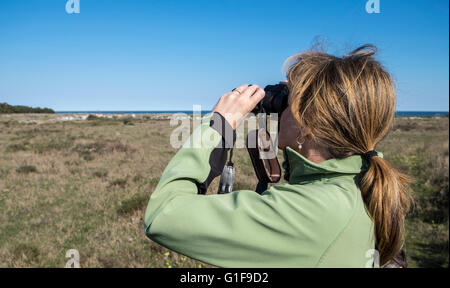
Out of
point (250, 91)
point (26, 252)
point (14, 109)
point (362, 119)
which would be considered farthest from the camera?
point (14, 109)

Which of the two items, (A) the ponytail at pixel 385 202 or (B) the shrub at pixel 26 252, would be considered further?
(B) the shrub at pixel 26 252

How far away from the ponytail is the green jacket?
0.10ft

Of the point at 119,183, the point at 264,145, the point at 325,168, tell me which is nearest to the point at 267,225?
the point at 325,168

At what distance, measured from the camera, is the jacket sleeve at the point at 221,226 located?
80cm

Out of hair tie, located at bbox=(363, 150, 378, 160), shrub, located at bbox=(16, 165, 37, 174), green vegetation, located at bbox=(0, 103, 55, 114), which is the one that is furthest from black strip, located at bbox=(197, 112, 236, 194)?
green vegetation, located at bbox=(0, 103, 55, 114)

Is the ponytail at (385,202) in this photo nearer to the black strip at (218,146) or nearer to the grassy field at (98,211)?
the black strip at (218,146)

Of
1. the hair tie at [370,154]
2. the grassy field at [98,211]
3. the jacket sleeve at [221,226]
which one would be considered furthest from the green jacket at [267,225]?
the grassy field at [98,211]

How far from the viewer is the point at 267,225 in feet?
2.61

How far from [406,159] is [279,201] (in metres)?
11.6

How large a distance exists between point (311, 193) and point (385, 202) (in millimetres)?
247

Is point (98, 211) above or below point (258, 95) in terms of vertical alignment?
below

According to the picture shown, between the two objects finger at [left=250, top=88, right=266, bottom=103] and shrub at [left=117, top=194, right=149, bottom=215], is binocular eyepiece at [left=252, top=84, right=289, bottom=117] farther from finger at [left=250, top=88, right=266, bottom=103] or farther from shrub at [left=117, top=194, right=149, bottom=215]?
shrub at [left=117, top=194, right=149, bottom=215]

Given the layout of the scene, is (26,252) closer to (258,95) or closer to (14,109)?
(258,95)

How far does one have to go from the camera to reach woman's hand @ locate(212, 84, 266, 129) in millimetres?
992
